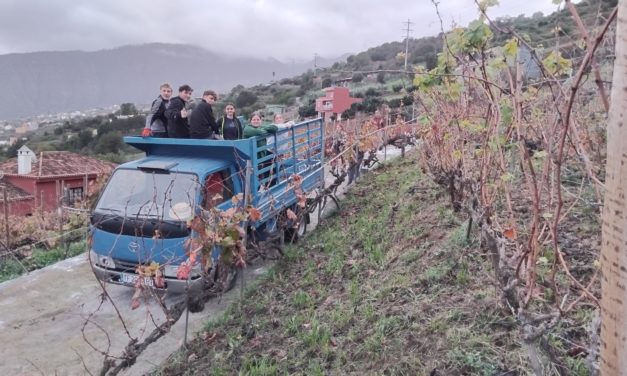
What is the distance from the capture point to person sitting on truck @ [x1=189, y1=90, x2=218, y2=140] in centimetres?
705

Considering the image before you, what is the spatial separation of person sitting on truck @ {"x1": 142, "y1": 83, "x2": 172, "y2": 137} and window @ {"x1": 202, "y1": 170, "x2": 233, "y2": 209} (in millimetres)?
1775

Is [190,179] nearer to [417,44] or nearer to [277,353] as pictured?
[277,353]

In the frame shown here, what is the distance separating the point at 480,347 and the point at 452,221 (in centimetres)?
305

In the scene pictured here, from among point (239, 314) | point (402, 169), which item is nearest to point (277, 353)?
point (239, 314)

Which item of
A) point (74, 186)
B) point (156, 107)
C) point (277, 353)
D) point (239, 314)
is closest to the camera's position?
point (277, 353)

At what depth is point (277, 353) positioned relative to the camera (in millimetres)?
4125

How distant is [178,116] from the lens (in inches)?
283

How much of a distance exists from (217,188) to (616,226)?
5.51 metres

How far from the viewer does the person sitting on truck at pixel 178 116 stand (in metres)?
7.16

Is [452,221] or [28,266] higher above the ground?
[452,221]

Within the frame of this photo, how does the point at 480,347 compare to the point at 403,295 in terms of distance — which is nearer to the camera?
the point at 480,347

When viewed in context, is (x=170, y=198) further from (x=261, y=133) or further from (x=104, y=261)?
(x=261, y=133)

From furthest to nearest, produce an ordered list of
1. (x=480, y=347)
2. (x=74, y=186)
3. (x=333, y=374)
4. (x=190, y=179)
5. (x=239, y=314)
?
(x=74, y=186)
(x=190, y=179)
(x=239, y=314)
(x=333, y=374)
(x=480, y=347)

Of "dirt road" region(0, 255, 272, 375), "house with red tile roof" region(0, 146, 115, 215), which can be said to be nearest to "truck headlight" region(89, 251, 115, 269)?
"dirt road" region(0, 255, 272, 375)
